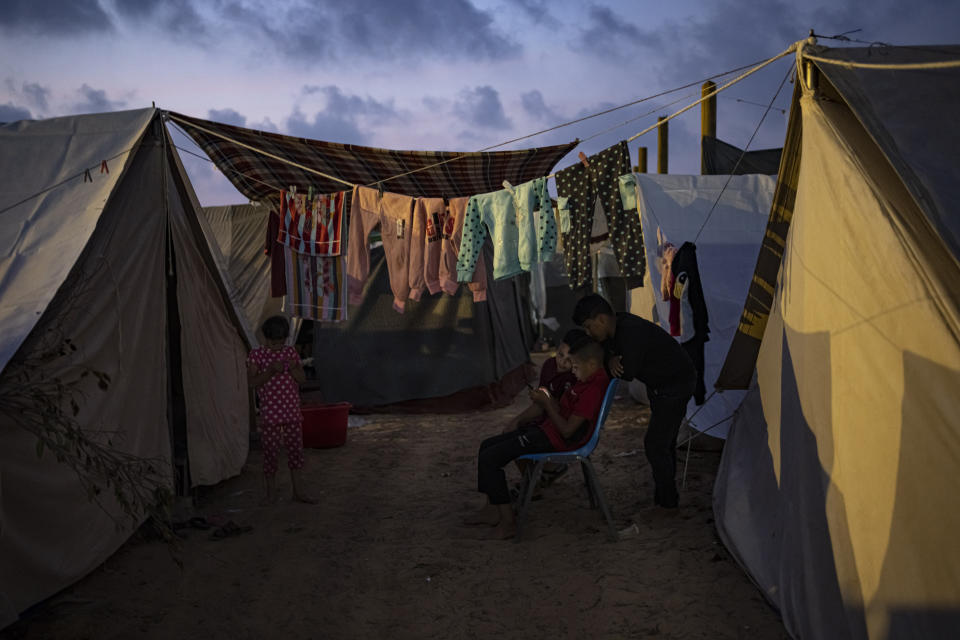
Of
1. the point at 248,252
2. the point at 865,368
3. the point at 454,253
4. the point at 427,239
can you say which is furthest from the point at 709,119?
the point at 865,368

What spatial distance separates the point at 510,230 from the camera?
6.06m

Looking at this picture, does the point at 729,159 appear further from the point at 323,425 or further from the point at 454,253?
the point at 323,425

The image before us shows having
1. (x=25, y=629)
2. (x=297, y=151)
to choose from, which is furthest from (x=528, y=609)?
(x=297, y=151)

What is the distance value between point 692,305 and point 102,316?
4264mm

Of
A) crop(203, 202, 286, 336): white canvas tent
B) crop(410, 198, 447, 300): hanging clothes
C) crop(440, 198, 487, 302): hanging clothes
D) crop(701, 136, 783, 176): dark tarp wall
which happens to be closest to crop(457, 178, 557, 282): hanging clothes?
crop(440, 198, 487, 302): hanging clothes

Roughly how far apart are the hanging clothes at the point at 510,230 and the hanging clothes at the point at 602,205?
0.60 ft

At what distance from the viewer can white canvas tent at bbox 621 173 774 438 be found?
21.8ft

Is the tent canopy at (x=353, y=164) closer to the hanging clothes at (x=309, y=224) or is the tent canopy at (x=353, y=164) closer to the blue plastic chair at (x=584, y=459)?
the hanging clothes at (x=309, y=224)

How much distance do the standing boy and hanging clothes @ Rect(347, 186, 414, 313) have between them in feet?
7.43

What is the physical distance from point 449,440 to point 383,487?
194 cm

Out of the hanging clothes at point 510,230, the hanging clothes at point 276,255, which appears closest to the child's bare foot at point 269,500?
the hanging clothes at point 276,255

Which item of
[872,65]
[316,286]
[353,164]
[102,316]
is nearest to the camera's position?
[872,65]

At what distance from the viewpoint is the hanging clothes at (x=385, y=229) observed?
21.1ft

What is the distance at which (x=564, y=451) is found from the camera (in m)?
4.46
